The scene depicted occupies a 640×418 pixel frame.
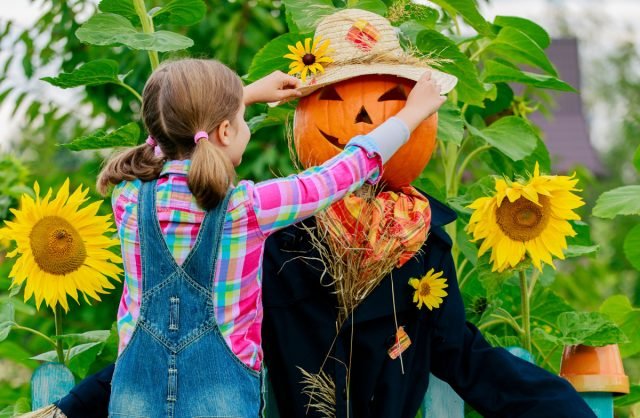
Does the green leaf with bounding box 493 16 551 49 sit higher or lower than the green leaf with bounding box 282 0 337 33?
lower

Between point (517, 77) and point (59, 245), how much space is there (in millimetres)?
1163

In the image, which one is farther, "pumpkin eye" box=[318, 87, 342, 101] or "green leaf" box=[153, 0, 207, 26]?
"green leaf" box=[153, 0, 207, 26]

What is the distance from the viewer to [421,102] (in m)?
1.96

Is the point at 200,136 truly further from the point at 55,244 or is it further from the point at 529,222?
the point at 529,222

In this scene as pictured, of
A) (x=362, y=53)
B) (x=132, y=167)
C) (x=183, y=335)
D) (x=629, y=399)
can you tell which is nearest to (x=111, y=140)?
(x=132, y=167)

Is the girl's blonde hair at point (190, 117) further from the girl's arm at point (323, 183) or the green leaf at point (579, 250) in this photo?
the green leaf at point (579, 250)

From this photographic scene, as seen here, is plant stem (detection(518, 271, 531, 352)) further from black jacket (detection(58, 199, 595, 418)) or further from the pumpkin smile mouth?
the pumpkin smile mouth

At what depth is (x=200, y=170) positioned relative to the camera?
1.67 metres

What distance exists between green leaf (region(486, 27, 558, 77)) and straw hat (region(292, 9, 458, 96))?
1.61 feet

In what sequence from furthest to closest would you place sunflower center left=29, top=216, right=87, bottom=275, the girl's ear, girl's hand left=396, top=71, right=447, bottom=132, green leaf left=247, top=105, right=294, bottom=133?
green leaf left=247, top=105, right=294, bottom=133 < sunflower center left=29, top=216, right=87, bottom=275 < girl's hand left=396, top=71, right=447, bottom=132 < the girl's ear

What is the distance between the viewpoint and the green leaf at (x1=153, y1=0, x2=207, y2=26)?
245 cm

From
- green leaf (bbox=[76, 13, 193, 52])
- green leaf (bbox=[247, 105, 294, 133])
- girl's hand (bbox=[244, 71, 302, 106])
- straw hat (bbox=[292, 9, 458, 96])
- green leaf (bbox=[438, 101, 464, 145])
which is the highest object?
straw hat (bbox=[292, 9, 458, 96])

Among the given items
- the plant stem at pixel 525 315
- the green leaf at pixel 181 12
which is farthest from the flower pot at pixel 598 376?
the green leaf at pixel 181 12

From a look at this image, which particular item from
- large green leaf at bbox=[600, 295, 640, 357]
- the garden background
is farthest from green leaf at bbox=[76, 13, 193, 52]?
large green leaf at bbox=[600, 295, 640, 357]
